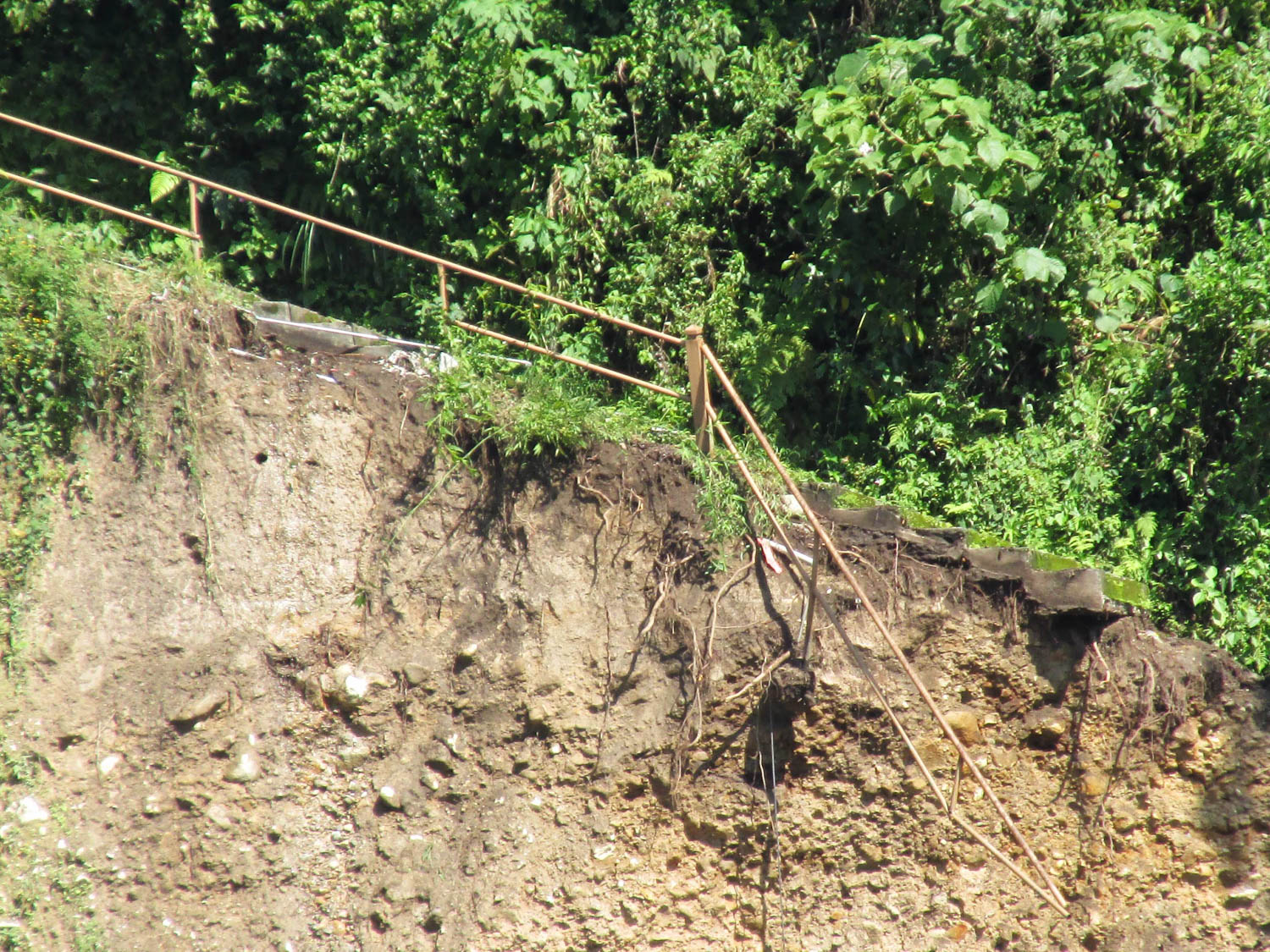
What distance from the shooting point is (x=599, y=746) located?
4883mm

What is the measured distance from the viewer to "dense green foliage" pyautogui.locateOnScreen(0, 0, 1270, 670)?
5.34 meters

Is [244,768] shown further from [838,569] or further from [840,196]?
[840,196]

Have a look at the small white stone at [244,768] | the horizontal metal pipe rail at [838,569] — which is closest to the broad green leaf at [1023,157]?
the horizontal metal pipe rail at [838,569]

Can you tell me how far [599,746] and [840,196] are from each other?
3.13 metres

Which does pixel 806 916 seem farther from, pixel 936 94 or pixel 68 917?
pixel 936 94

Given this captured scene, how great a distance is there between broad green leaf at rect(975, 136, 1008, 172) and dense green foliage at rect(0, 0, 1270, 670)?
0.02 m

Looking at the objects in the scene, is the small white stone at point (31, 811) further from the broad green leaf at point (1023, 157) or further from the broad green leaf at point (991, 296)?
the broad green leaf at point (1023, 157)

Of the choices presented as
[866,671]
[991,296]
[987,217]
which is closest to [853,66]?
[987,217]

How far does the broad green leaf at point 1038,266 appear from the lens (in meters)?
5.34

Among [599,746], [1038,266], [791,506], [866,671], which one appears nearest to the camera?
[866,671]

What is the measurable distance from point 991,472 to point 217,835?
4239 mm

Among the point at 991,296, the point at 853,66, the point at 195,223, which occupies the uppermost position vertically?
the point at 853,66

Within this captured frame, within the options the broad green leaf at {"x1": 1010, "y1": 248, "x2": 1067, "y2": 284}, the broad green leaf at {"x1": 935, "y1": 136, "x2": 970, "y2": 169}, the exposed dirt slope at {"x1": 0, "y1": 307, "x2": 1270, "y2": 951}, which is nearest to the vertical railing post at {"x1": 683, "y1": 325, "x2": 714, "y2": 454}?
the exposed dirt slope at {"x1": 0, "y1": 307, "x2": 1270, "y2": 951}

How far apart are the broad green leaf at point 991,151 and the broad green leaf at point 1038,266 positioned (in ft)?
1.84
